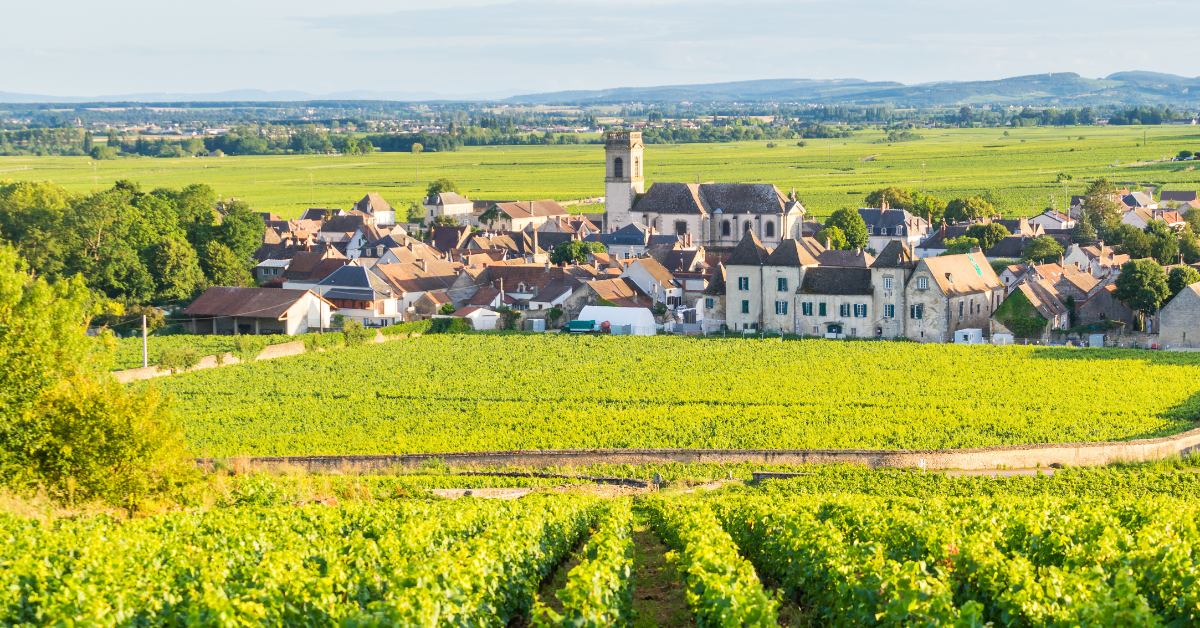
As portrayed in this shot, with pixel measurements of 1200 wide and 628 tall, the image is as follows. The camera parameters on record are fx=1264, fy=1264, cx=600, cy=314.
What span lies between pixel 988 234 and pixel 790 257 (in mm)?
34272

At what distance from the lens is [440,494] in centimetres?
3228

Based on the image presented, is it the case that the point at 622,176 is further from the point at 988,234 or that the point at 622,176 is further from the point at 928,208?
the point at 988,234

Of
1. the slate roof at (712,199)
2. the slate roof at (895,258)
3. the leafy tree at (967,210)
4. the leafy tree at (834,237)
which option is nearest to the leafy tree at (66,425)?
the slate roof at (895,258)

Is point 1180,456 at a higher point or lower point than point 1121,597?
lower

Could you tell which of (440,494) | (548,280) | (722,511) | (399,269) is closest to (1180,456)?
(722,511)

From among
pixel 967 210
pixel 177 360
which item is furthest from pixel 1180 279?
pixel 177 360

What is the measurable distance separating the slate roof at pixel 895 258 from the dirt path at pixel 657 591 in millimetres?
40411

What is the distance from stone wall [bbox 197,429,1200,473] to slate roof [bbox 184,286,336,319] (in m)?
32.1

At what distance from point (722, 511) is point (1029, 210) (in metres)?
116

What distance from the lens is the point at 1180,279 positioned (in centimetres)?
6384

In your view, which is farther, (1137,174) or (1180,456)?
(1137,174)

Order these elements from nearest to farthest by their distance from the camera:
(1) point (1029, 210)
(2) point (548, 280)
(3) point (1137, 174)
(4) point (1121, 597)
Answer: (4) point (1121, 597) < (2) point (548, 280) < (1) point (1029, 210) < (3) point (1137, 174)

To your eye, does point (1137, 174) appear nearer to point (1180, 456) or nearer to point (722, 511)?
point (1180, 456)

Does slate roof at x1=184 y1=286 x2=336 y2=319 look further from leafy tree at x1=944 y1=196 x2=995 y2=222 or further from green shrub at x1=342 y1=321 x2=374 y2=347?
leafy tree at x1=944 y1=196 x2=995 y2=222
